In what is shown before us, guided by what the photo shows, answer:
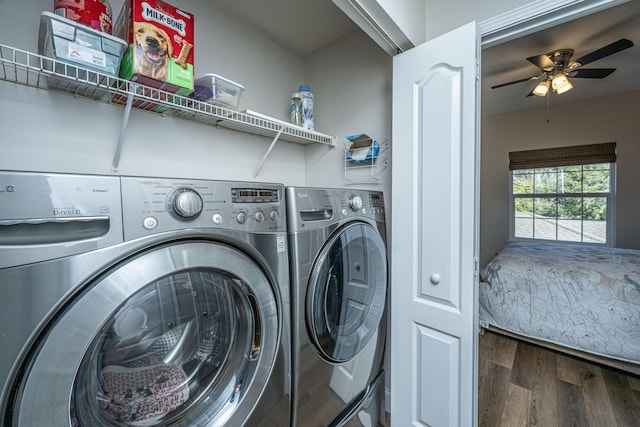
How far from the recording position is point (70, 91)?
3.15 ft

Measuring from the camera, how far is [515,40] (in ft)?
7.39

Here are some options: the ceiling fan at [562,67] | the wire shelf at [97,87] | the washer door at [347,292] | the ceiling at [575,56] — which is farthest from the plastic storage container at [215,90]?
the ceiling fan at [562,67]

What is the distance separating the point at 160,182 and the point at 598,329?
301 centimetres

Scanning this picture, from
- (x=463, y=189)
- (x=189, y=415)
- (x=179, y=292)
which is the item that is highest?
(x=463, y=189)

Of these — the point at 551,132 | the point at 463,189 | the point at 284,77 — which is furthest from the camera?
the point at 551,132

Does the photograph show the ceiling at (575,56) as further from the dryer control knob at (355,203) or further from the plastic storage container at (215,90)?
the plastic storage container at (215,90)

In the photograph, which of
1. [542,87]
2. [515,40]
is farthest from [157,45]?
[542,87]

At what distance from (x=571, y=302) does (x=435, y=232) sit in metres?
1.87

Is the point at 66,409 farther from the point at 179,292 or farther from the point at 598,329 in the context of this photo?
the point at 598,329

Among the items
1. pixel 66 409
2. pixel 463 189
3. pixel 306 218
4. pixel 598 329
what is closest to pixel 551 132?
pixel 598 329

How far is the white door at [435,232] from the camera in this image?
1.09m

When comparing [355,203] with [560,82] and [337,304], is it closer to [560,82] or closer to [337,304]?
[337,304]

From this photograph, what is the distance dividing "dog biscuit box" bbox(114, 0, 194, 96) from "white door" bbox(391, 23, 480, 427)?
937mm

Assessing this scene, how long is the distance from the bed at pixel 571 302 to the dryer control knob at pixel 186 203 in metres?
2.69
